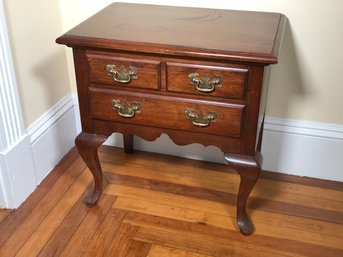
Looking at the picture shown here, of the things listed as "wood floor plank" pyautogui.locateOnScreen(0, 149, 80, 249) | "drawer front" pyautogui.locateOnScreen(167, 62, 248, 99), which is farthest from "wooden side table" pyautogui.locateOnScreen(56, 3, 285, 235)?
"wood floor plank" pyautogui.locateOnScreen(0, 149, 80, 249)

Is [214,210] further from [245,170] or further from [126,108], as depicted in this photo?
[126,108]

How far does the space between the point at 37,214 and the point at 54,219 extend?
7 centimetres

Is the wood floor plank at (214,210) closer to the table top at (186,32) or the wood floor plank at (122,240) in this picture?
the wood floor plank at (122,240)

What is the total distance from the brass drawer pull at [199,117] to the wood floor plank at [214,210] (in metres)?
0.43

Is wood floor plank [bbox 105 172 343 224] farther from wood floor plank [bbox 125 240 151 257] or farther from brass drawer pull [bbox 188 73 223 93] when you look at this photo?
brass drawer pull [bbox 188 73 223 93]

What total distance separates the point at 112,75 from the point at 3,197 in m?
0.67

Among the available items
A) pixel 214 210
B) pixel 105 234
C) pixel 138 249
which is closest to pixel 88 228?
pixel 105 234

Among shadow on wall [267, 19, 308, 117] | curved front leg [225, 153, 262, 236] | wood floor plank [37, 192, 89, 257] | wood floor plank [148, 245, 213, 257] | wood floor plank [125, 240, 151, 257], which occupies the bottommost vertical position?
wood floor plank [37, 192, 89, 257]

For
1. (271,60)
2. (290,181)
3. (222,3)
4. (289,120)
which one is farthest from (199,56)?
(290,181)

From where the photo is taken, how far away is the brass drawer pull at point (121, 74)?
52.9 inches

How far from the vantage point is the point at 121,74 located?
1.36 m

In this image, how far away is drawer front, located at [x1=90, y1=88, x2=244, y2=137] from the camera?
133cm

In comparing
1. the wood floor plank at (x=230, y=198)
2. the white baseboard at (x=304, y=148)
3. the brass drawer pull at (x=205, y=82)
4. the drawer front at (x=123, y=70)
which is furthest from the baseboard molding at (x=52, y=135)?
the white baseboard at (x=304, y=148)

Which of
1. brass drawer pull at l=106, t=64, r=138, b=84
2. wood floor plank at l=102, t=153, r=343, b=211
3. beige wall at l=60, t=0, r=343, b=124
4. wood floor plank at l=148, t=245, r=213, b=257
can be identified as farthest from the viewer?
wood floor plank at l=102, t=153, r=343, b=211
